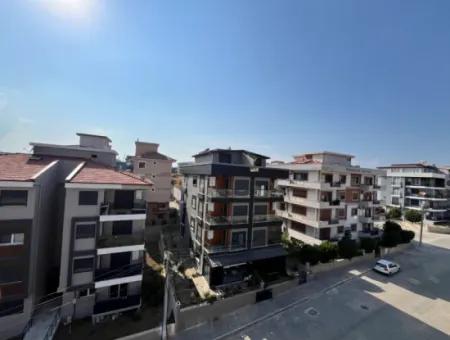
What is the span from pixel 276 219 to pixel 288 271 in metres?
5.75

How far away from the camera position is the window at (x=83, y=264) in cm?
1686

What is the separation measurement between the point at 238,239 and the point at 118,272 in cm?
1153

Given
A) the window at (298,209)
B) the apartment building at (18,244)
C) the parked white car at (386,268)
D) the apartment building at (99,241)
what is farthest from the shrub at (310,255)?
the apartment building at (18,244)

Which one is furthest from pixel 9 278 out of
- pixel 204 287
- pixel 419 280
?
pixel 419 280

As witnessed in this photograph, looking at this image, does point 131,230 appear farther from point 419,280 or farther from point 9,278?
point 419,280

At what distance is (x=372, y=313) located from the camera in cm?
1953

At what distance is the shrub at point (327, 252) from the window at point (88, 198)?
23.0 metres

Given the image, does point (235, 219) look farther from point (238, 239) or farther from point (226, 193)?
point (226, 193)

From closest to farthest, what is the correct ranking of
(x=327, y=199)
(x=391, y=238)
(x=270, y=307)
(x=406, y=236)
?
1. (x=270, y=307)
2. (x=327, y=199)
3. (x=391, y=238)
4. (x=406, y=236)

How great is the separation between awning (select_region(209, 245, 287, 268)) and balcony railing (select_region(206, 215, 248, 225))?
3039mm

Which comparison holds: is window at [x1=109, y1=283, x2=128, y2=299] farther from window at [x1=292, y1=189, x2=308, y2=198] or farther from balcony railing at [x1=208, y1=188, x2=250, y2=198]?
window at [x1=292, y1=189, x2=308, y2=198]

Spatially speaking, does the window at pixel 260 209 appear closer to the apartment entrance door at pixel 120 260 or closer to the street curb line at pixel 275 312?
the street curb line at pixel 275 312

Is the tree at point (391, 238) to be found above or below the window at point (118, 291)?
above

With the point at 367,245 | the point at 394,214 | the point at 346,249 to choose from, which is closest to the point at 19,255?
the point at 346,249
